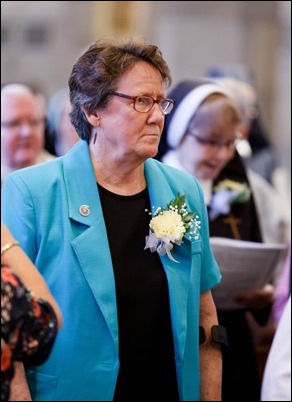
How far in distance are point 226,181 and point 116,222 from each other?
2055 millimetres

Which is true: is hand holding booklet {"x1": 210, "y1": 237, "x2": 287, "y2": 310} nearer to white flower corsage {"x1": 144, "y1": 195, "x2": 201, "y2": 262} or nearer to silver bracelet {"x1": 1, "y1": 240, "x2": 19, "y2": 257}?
white flower corsage {"x1": 144, "y1": 195, "x2": 201, "y2": 262}

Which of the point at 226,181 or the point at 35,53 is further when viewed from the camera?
the point at 35,53

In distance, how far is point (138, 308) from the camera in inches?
151

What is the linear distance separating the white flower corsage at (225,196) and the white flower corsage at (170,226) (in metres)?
1.67

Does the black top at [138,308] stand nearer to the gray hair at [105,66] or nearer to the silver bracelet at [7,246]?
the gray hair at [105,66]

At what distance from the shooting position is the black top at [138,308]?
3811 millimetres

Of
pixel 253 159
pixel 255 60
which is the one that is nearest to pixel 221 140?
pixel 253 159

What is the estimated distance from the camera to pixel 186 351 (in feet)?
12.9

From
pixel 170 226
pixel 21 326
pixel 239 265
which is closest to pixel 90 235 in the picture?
pixel 170 226

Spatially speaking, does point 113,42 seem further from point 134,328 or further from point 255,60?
point 255,60

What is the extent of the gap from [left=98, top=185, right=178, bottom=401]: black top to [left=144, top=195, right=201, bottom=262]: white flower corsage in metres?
0.05

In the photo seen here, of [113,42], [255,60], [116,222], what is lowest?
[255,60]

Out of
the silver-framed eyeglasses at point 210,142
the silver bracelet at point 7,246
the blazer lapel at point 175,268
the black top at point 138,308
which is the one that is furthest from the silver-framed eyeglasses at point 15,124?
the silver bracelet at point 7,246

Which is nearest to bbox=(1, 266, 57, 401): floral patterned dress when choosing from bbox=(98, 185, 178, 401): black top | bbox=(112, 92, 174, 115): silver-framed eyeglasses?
bbox=(98, 185, 178, 401): black top
